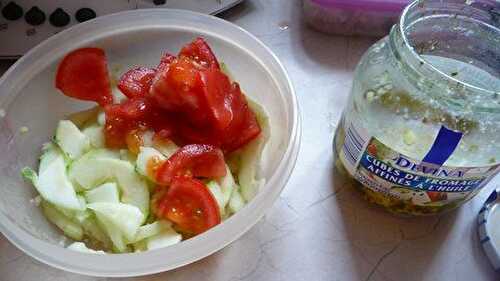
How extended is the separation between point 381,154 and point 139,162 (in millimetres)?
263

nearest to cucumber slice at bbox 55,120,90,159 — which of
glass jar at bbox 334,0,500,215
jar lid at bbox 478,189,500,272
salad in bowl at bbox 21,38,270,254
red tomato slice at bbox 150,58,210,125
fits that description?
salad in bowl at bbox 21,38,270,254

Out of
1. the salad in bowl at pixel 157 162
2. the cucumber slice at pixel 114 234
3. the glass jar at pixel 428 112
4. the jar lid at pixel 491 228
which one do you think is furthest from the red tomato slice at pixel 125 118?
the jar lid at pixel 491 228

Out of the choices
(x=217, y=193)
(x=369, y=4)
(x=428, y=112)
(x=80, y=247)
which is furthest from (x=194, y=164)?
(x=369, y=4)

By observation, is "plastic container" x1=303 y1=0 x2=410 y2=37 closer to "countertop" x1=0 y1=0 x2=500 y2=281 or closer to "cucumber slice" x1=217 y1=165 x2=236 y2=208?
"countertop" x1=0 y1=0 x2=500 y2=281

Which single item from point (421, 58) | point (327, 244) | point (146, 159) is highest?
point (421, 58)

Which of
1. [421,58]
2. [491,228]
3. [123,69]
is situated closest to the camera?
[421,58]

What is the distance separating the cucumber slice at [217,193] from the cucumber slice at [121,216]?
8 cm

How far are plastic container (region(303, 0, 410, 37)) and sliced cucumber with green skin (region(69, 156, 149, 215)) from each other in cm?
38

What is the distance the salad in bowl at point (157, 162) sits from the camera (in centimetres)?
55

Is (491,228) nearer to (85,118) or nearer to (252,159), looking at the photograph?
(252,159)

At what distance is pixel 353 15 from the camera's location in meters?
0.76

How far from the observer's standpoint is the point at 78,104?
685 millimetres

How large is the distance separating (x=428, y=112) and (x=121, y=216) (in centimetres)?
34

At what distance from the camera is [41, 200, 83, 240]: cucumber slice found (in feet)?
1.86
